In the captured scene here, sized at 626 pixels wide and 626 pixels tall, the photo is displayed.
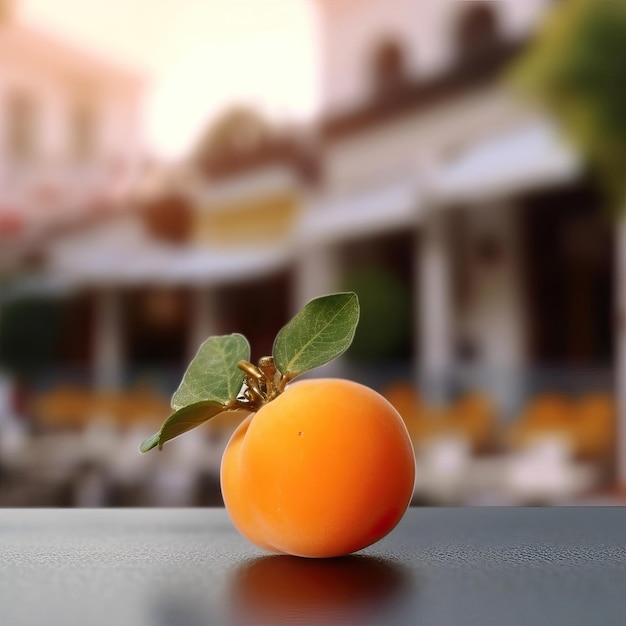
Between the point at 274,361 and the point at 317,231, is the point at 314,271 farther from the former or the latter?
the point at 274,361

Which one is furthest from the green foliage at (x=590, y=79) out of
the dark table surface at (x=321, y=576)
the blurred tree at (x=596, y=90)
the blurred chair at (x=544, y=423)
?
the dark table surface at (x=321, y=576)

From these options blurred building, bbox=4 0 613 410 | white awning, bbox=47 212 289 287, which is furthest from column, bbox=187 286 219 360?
white awning, bbox=47 212 289 287

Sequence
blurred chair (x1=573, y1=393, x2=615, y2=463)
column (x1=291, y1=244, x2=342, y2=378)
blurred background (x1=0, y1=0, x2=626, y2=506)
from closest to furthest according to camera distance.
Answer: blurred chair (x1=573, y1=393, x2=615, y2=463) → blurred background (x1=0, y1=0, x2=626, y2=506) → column (x1=291, y1=244, x2=342, y2=378)

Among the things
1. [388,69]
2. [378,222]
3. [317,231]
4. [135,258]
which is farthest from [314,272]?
[388,69]

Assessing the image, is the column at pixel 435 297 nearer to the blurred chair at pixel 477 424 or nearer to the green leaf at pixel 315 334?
the blurred chair at pixel 477 424

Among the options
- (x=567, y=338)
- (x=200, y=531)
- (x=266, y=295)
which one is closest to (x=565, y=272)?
(x=567, y=338)

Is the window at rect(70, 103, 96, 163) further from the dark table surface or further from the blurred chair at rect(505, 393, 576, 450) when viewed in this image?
the dark table surface
